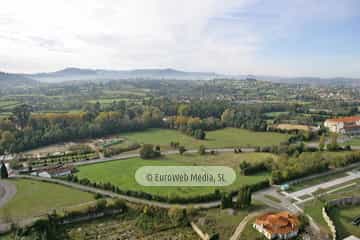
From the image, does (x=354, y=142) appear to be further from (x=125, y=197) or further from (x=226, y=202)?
(x=125, y=197)

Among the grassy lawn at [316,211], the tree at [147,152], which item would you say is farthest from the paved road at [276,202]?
the tree at [147,152]

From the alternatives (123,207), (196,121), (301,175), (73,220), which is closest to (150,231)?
(123,207)

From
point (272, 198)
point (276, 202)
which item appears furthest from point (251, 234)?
point (272, 198)

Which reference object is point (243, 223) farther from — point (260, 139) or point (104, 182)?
point (260, 139)

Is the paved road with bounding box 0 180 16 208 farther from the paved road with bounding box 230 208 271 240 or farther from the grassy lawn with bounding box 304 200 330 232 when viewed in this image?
the grassy lawn with bounding box 304 200 330 232

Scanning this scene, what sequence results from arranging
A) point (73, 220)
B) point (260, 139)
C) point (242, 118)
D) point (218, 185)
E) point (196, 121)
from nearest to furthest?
1. point (73, 220)
2. point (218, 185)
3. point (260, 139)
4. point (196, 121)
5. point (242, 118)
